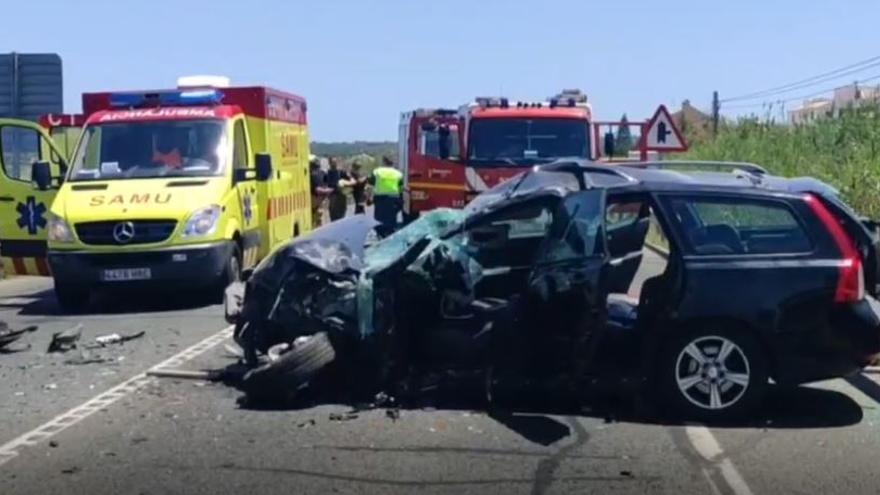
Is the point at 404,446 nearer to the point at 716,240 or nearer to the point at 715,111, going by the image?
the point at 716,240

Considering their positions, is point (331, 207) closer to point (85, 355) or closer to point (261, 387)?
point (85, 355)

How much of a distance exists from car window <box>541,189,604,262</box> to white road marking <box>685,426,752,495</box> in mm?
1401

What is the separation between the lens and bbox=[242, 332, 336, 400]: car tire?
33.8ft

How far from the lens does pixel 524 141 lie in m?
24.8

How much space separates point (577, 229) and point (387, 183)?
17.6 metres

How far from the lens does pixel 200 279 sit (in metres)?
17.2

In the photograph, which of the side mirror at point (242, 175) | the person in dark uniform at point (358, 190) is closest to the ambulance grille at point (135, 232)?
the side mirror at point (242, 175)

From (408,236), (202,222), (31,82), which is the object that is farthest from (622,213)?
(31,82)

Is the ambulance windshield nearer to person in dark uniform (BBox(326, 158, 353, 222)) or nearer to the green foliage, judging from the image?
the green foliage

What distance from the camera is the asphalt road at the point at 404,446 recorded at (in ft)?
27.2

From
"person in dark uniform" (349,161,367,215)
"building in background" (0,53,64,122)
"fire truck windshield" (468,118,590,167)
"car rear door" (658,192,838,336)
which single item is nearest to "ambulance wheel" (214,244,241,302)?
"fire truck windshield" (468,118,590,167)

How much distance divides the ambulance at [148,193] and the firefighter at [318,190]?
8665 mm

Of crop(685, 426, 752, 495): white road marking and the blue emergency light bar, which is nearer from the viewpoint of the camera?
crop(685, 426, 752, 495): white road marking

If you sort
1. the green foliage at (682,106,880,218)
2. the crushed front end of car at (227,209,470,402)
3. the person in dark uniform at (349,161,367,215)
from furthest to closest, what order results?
the person in dark uniform at (349,161,367,215) → the green foliage at (682,106,880,218) → the crushed front end of car at (227,209,470,402)
